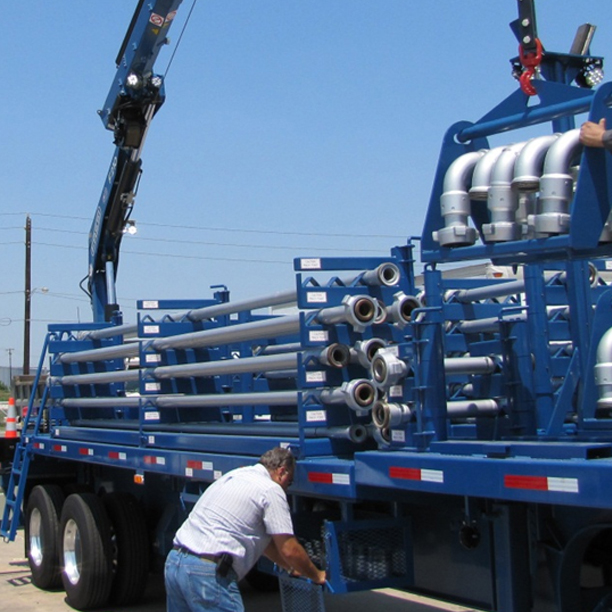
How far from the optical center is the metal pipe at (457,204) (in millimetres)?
4945

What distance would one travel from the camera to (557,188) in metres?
4.50

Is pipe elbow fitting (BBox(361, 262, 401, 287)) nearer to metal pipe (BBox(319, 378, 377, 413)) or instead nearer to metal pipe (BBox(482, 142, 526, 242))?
metal pipe (BBox(319, 378, 377, 413))

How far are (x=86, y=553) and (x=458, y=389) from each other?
13.4ft

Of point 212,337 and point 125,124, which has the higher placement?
point 125,124

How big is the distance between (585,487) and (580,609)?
42.8 inches

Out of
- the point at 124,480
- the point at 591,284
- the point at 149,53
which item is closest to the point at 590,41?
the point at 591,284

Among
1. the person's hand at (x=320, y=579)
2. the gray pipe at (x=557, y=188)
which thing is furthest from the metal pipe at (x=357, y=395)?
the gray pipe at (x=557, y=188)

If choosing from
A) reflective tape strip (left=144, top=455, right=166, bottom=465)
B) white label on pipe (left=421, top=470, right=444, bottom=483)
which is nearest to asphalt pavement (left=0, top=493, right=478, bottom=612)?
reflective tape strip (left=144, top=455, right=166, bottom=465)

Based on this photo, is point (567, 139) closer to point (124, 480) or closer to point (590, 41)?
point (590, 41)

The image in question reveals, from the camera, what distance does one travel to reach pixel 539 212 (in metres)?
4.61

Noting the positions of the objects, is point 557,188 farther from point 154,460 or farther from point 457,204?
point 154,460

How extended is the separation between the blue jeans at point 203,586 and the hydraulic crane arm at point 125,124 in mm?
8034

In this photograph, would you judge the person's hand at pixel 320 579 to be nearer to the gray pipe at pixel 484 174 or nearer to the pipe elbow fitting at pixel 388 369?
the pipe elbow fitting at pixel 388 369

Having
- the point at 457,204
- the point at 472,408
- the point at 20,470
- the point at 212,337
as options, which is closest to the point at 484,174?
the point at 457,204
